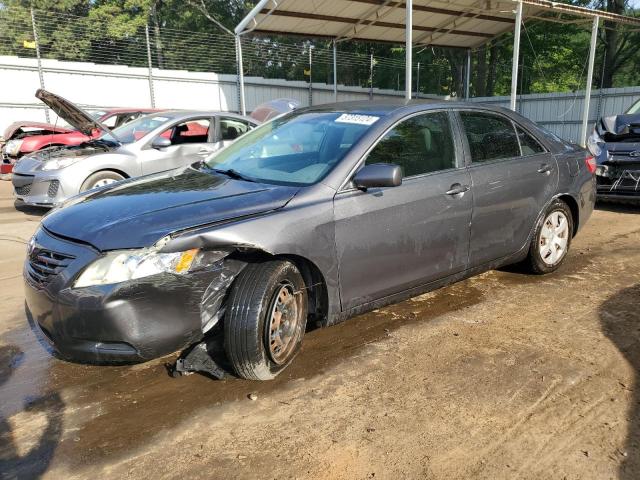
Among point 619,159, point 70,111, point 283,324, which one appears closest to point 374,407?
point 283,324

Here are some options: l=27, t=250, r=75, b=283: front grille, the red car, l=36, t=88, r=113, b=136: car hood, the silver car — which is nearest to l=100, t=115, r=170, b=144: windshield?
the silver car

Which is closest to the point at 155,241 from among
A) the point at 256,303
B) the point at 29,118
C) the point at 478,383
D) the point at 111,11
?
the point at 256,303

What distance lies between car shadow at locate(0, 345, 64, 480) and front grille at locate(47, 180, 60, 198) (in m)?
4.60

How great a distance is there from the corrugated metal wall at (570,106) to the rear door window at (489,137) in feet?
48.7

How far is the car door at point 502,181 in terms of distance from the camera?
13.4ft

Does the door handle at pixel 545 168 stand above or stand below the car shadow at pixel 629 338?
above

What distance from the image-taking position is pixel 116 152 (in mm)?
7660

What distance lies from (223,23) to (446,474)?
1600 inches

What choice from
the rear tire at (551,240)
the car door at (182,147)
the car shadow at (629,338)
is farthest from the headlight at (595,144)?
the car door at (182,147)

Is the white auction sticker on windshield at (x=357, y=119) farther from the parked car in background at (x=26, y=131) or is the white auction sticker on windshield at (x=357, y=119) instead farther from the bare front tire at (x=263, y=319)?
the parked car in background at (x=26, y=131)

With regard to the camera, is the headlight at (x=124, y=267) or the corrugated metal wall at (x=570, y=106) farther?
the corrugated metal wall at (x=570, y=106)

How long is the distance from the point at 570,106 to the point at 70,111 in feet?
55.4

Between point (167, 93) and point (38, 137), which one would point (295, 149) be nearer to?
point (38, 137)

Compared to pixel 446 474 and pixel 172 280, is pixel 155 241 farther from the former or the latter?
pixel 446 474
